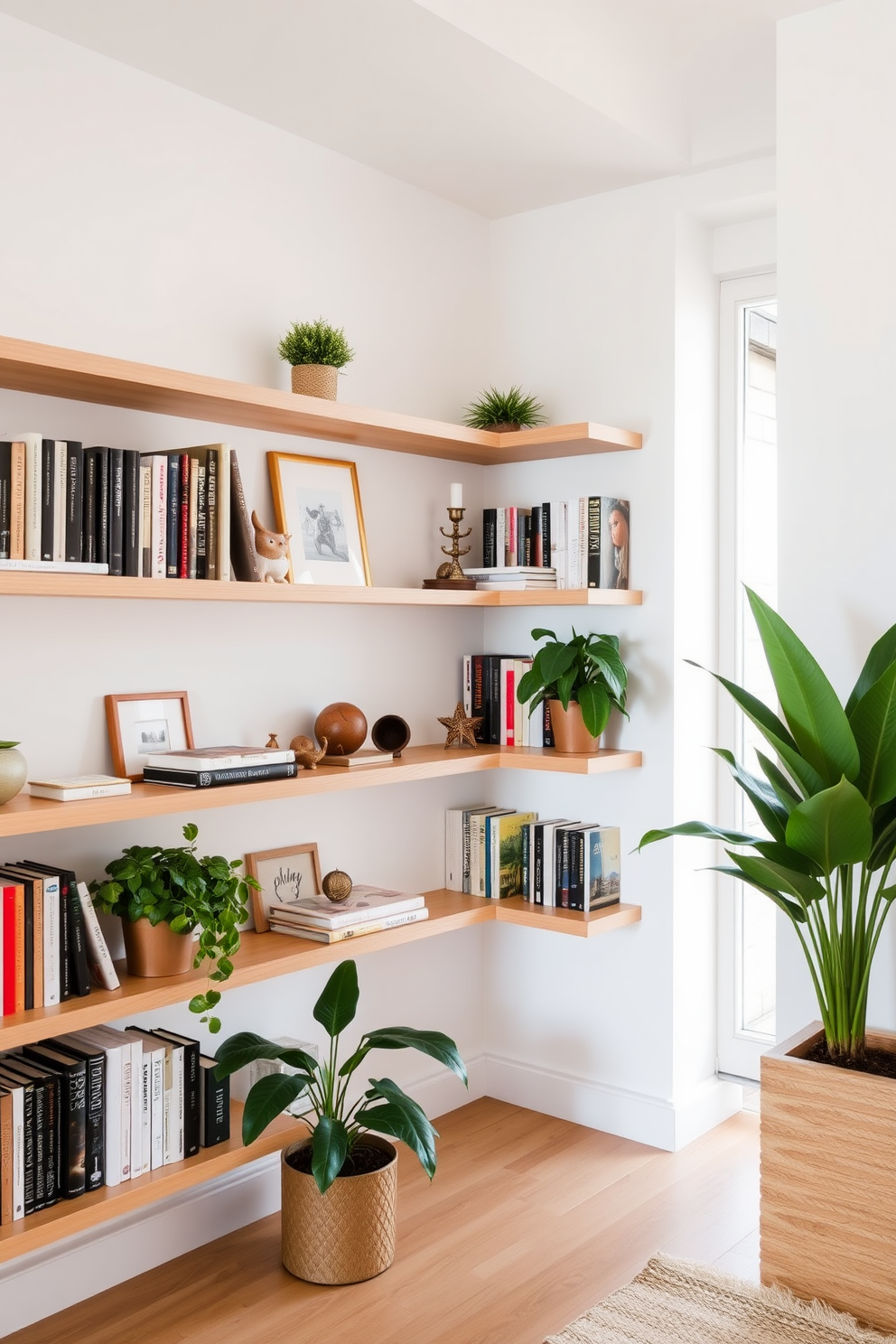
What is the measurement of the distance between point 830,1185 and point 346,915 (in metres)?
1.08

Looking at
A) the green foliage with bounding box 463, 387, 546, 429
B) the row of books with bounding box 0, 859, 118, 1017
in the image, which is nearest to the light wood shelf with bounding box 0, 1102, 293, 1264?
the row of books with bounding box 0, 859, 118, 1017

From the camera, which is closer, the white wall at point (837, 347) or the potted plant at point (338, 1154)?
the potted plant at point (338, 1154)

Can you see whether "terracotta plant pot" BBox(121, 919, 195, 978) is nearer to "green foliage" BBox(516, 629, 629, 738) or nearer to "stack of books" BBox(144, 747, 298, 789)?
"stack of books" BBox(144, 747, 298, 789)

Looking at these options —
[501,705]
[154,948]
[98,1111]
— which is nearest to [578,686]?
[501,705]

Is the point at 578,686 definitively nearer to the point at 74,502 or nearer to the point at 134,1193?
the point at 74,502

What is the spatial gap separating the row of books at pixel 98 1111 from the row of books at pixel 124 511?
88 centimetres

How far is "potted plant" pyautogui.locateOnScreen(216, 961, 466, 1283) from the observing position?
2.18 metres

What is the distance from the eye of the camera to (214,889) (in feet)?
7.22

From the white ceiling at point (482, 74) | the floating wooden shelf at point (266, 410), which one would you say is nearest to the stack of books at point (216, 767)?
the floating wooden shelf at point (266, 410)

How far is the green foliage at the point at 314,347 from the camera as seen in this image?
2.52 meters

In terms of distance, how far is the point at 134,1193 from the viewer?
2.02m

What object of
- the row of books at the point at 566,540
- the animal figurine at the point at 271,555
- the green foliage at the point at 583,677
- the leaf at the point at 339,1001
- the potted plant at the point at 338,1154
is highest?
the row of books at the point at 566,540

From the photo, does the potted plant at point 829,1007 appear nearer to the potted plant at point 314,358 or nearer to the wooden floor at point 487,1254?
the wooden floor at point 487,1254

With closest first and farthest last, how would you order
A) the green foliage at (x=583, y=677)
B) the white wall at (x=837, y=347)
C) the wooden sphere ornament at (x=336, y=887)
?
the white wall at (x=837, y=347)
the wooden sphere ornament at (x=336, y=887)
the green foliage at (x=583, y=677)
